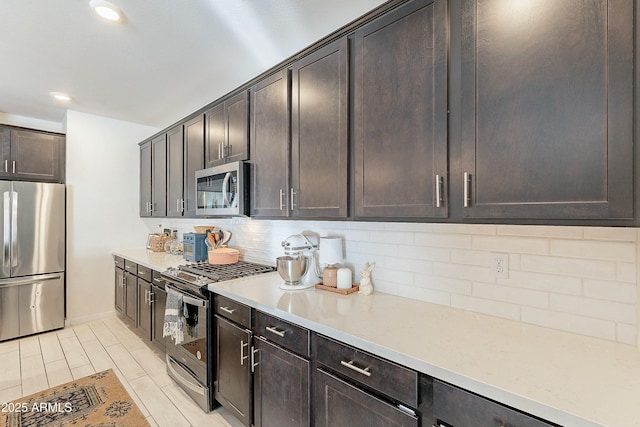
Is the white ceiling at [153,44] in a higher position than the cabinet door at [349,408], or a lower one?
higher

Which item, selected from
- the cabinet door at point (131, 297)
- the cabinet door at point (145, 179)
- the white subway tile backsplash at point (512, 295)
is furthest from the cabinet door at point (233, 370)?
the cabinet door at point (145, 179)

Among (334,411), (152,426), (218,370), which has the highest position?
(334,411)

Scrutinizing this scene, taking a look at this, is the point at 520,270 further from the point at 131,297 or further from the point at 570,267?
the point at 131,297

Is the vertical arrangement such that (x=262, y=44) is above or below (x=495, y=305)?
above

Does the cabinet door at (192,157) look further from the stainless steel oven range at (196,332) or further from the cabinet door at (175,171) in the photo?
the stainless steel oven range at (196,332)

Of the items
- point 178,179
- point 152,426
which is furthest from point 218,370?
point 178,179

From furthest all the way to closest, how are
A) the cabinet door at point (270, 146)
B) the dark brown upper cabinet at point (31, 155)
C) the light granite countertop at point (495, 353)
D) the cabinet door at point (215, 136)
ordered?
the dark brown upper cabinet at point (31, 155)
the cabinet door at point (215, 136)
the cabinet door at point (270, 146)
the light granite countertop at point (495, 353)

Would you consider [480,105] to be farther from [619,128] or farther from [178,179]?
[178,179]

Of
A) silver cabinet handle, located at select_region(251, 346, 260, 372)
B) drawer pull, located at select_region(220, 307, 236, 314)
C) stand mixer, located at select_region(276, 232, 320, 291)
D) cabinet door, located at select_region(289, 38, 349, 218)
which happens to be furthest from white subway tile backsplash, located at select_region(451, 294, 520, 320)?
drawer pull, located at select_region(220, 307, 236, 314)

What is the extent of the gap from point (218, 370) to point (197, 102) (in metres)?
2.74

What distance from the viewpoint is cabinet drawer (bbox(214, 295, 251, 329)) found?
1837 millimetres

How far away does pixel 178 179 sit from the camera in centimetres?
336

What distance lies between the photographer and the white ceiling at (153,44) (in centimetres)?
179

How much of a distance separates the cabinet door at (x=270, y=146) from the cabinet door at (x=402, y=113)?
0.62 m
